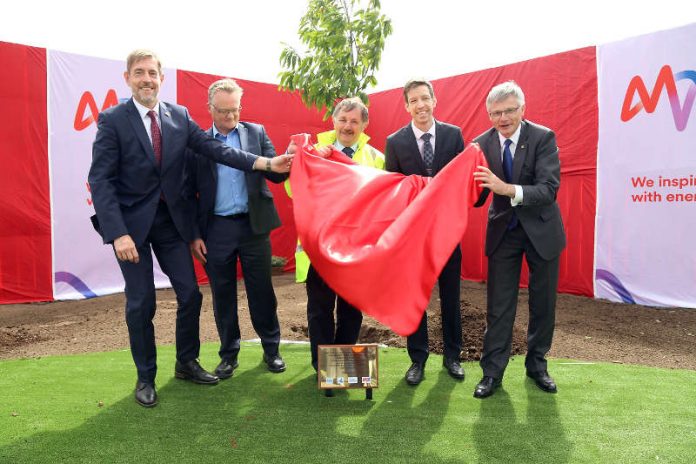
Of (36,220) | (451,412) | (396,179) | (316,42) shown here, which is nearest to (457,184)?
(396,179)

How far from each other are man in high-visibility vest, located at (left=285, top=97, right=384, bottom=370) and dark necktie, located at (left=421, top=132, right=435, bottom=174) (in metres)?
0.32

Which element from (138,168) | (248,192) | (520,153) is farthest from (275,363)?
(520,153)

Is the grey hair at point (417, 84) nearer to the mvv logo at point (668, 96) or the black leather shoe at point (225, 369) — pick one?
the black leather shoe at point (225, 369)

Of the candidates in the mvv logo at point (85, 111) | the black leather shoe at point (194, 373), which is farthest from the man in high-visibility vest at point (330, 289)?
the mvv logo at point (85, 111)

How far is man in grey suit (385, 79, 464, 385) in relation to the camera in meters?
3.35

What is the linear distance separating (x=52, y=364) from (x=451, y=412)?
300 cm

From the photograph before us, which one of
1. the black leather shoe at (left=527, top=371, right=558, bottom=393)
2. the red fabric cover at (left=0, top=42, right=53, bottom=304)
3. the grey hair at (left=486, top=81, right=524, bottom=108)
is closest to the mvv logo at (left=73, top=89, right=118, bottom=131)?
the red fabric cover at (left=0, top=42, right=53, bottom=304)

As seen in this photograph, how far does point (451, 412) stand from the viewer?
297cm

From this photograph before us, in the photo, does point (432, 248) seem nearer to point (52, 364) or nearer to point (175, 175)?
point (175, 175)

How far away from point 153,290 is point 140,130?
90 centimetres

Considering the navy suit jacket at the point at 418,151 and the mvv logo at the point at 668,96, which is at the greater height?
the mvv logo at the point at 668,96

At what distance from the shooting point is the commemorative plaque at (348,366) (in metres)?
3.07

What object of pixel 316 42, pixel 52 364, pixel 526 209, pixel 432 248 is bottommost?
pixel 52 364

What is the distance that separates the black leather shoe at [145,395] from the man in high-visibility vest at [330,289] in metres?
0.96
